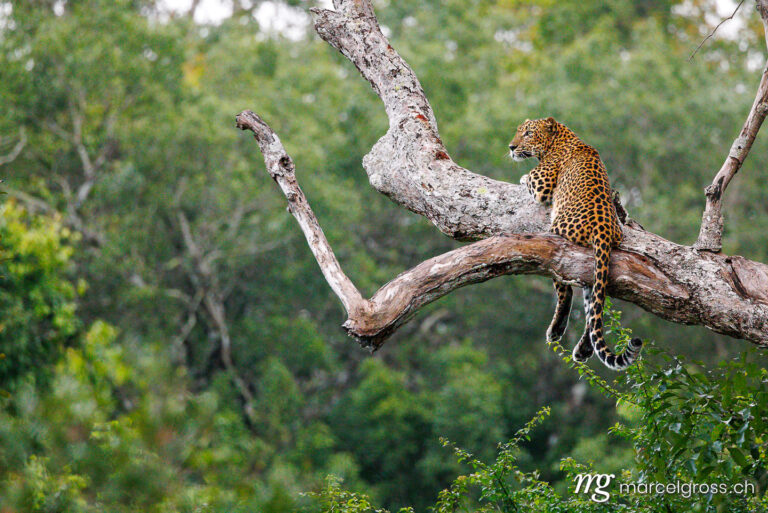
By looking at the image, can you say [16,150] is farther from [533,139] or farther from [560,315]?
[560,315]

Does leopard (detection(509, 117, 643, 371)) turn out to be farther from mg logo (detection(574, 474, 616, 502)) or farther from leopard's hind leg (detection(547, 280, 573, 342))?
mg logo (detection(574, 474, 616, 502))

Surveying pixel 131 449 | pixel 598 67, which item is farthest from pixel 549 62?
pixel 131 449

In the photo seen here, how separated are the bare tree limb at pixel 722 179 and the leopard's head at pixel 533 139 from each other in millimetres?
2056

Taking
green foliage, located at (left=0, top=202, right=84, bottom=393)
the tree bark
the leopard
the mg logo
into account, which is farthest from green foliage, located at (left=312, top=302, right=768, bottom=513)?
green foliage, located at (left=0, top=202, right=84, bottom=393)

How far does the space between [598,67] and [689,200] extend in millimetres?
4566

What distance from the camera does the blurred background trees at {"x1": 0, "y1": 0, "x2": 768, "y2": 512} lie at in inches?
880

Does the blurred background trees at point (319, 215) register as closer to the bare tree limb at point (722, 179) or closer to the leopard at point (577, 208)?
the leopard at point (577, 208)

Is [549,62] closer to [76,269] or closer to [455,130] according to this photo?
[455,130]

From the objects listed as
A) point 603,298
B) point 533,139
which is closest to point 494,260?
point 603,298

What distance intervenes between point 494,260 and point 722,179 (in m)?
1.44

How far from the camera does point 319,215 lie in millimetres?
22891

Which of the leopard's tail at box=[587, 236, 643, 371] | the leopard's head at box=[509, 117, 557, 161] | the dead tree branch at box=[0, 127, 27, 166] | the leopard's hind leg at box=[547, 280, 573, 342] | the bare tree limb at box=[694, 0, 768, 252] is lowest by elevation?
the leopard's tail at box=[587, 236, 643, 371]

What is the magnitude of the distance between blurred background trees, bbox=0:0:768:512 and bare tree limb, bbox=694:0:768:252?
13.2m

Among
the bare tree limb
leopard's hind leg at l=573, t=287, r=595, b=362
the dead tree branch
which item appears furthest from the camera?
the dead tree branch
